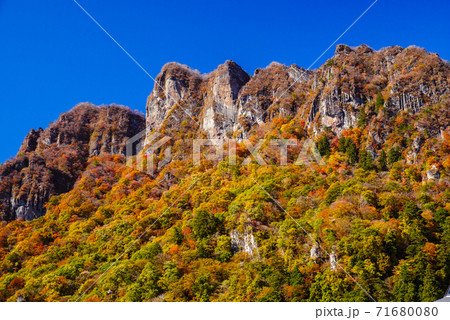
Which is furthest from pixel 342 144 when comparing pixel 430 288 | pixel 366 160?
pixel 430 288

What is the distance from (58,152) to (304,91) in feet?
225

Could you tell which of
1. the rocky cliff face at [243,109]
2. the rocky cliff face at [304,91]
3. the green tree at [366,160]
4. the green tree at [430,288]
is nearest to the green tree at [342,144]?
the green tree at [366,160]

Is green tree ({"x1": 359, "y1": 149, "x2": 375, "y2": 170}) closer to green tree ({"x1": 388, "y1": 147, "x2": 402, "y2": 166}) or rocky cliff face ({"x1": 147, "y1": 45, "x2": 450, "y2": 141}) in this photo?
green tree ({"x1": 388, "y1": 147, "x2": 402, "y2": 166})

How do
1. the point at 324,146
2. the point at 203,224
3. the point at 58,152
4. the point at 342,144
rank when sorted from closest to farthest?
1. the point at 203,224
2. the point at 342,144
3. the point at 324,146
4. the point at 58,152

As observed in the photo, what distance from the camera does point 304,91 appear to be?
104m

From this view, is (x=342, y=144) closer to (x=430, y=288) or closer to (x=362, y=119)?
(x=362, y=119)

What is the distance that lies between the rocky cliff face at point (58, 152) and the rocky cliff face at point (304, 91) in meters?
13.3

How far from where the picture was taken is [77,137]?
400ft

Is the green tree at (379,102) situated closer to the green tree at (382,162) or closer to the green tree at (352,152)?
the green tree at (352,152)

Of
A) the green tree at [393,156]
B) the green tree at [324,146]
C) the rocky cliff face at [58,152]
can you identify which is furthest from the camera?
the rocky cliff face at [58,152]

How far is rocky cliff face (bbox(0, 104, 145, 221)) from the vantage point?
9020 centimetres

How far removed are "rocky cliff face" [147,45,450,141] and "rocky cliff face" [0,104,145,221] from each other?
13.3m

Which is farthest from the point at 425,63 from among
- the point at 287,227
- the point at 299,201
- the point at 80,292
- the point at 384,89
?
the point at 80,292

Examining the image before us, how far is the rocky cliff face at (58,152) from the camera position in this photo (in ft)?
296
